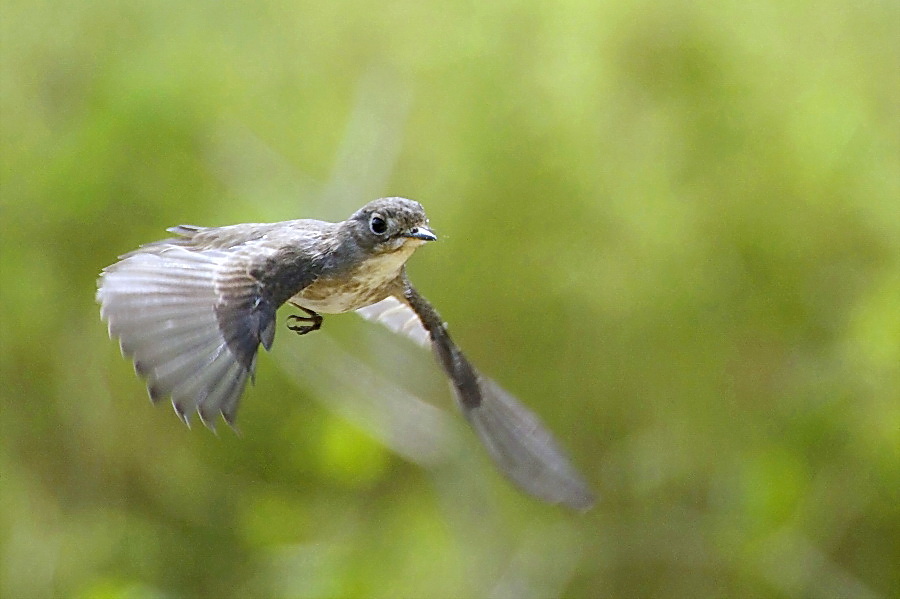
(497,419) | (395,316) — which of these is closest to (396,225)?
(497,419)

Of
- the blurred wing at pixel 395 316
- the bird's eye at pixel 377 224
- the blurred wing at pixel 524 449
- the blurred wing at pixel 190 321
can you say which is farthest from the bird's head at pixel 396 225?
the blurred wing at pixel 395 316

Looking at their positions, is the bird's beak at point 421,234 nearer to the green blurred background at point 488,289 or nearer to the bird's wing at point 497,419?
the bird's wing at point 497,419

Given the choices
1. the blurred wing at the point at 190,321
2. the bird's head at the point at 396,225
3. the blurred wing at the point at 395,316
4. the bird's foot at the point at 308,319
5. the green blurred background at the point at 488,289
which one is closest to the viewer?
the blurred wing at the point at 190,321

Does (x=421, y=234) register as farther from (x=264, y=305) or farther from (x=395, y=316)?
(x=395, y=316)

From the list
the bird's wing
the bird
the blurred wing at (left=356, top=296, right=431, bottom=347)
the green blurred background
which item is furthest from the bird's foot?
the green blurred background

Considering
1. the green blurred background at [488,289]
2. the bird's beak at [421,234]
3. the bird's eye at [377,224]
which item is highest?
the bird's beak at [421,234]

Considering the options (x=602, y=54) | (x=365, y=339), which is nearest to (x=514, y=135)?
(x=602, y=54)

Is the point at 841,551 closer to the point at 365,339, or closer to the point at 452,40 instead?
the point at 365,339

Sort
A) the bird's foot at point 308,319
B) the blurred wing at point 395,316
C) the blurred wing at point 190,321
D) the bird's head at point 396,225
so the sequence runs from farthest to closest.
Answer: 1. the blurred wing at point 395,316
2. the bird's foot at point 308,319
3. the bird's head at point 396,225
4. the blurred wing at point 190,321
